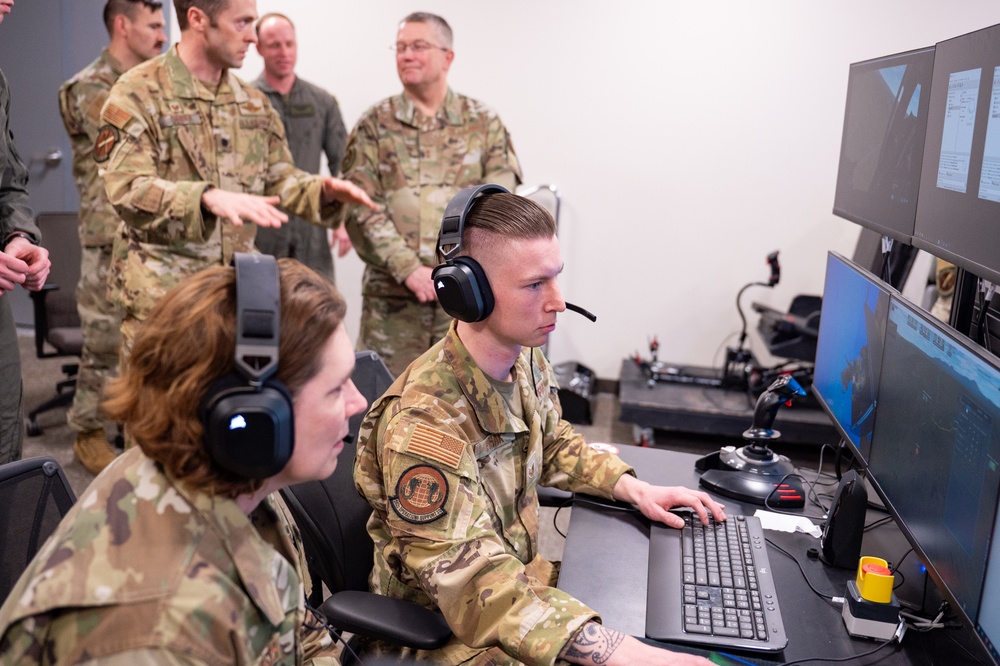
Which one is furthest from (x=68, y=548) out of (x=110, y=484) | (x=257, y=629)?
(x=257, y=629)

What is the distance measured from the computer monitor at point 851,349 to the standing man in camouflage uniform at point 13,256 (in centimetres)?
171

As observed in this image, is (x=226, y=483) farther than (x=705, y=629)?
No

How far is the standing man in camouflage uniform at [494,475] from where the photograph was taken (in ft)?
3.94

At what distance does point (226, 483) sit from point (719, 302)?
3.60m

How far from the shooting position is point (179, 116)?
2.41 meters

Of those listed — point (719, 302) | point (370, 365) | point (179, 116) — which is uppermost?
point (179, 116)

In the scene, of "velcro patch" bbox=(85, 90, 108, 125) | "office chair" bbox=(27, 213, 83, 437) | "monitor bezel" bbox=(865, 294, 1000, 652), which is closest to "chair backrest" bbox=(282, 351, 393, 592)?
"monitor bezel" bbox=(865, 294, 1000, 652)

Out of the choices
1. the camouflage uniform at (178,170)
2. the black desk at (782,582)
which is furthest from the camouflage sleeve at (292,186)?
the black desk at (782,582)

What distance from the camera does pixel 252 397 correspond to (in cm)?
84

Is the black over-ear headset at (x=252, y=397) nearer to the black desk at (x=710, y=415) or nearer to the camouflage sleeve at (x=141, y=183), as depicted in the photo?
the camouflage sleeve at (x=141, y=183)

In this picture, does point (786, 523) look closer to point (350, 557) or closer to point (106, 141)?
point (350, 557)

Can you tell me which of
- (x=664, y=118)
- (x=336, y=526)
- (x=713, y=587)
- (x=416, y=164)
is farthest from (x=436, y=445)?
(x=664, y=118)

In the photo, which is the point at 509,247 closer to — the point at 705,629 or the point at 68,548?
the point at 705,629

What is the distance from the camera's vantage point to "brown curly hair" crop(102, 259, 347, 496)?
0.85 meters
